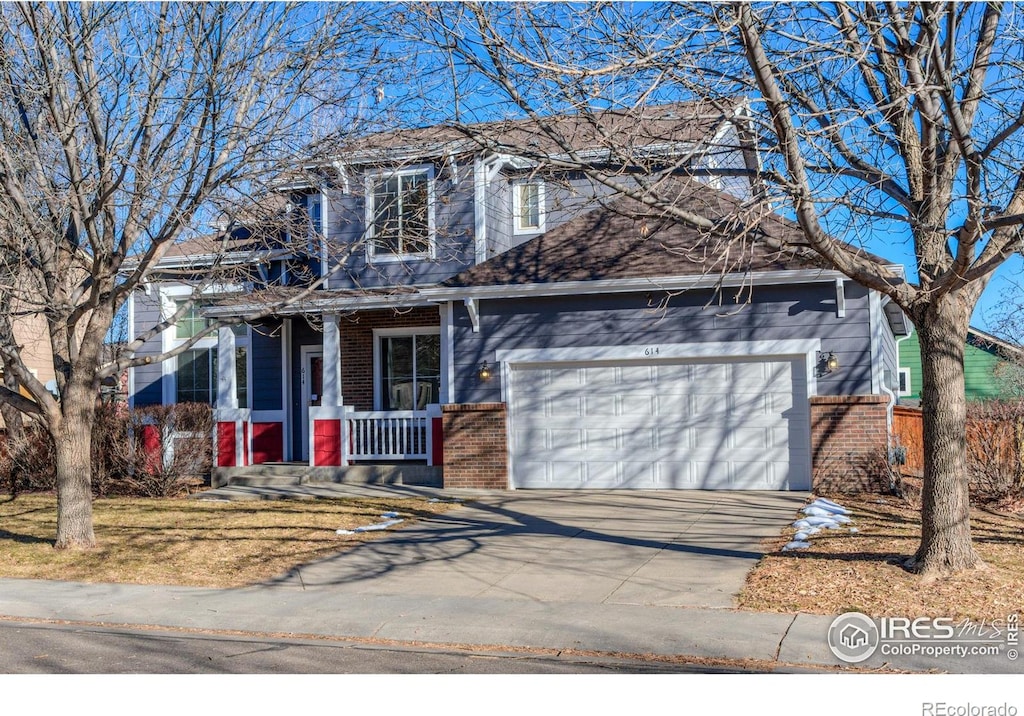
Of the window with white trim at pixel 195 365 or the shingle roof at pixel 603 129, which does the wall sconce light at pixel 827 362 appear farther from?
the window with white trim at pixel 195 365

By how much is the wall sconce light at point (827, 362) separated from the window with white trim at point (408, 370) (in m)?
7.35

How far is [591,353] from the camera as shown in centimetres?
1562

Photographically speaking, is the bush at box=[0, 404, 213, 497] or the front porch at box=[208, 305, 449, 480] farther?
the front porch at box=[208, 305, 449, 480]

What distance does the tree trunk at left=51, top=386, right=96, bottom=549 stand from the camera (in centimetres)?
1136

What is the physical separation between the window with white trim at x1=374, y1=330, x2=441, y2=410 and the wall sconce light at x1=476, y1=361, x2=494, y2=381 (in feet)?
8.73

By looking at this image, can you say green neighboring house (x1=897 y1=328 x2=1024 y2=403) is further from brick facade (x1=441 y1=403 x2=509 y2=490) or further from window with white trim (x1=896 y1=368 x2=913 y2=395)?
brick facade (x1=441 y1=403 x2=509 y2=490)

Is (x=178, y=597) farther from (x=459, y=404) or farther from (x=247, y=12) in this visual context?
(x=459, y=404)

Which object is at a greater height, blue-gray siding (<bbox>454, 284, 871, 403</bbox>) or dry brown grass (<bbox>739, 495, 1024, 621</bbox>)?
blue-gray siding (<bbox>454, 284, 871, 403</bbox>)

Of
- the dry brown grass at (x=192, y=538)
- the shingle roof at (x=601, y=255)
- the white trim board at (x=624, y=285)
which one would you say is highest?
the shingle roof at (x=601, y=255)

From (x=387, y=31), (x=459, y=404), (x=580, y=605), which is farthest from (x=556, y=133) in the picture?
(x=459, y=404)

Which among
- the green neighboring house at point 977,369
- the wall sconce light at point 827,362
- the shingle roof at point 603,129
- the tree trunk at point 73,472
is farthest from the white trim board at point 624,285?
the green neighboring house at point 977,369

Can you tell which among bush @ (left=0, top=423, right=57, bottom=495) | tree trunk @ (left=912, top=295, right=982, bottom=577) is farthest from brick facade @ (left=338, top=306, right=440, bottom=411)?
tree trunk @ (left=912, top=295, right=982, bottom=577)

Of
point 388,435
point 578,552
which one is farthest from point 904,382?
point 578,552

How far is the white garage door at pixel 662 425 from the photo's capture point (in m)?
14.8
